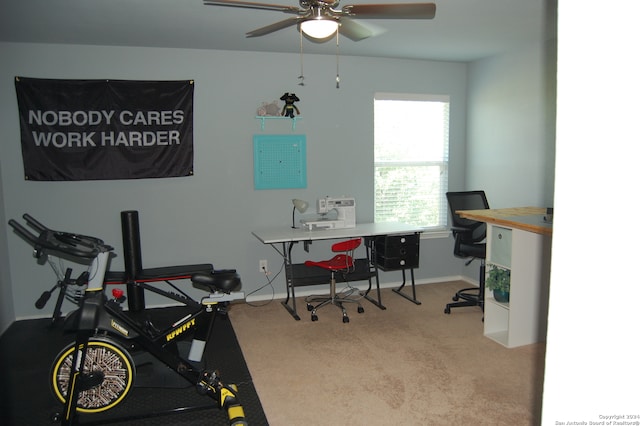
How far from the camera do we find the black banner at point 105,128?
3.79 metres

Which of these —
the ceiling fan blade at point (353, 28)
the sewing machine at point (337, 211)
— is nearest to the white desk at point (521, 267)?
the sewing machine at point (337, 211)

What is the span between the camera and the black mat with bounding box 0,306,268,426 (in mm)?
2434

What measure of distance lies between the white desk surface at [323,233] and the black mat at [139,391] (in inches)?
36.5

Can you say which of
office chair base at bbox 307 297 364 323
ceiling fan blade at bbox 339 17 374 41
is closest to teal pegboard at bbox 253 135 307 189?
office chair base at bbox 307 297 364 323

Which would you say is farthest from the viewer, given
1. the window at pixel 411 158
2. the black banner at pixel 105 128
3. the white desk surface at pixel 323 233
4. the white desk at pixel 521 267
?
the window at pixel 411 158

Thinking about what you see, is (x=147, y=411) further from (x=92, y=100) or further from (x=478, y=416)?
(x=92, y=100)

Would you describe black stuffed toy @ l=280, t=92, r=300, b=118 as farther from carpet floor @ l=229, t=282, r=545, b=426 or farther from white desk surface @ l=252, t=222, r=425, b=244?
carpet floor @ l=229, t=282, r=545, b=426

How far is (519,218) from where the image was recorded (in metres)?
3.19

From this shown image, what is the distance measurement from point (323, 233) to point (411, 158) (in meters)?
1.51

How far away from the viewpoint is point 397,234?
4152 mm

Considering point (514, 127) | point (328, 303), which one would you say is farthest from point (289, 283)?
point (514, 127)

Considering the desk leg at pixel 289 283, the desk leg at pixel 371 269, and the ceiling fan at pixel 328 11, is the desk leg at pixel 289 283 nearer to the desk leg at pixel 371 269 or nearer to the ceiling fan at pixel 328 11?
the desk leg at pixel 371 269

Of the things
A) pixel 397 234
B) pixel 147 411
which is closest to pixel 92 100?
pixel 147 411

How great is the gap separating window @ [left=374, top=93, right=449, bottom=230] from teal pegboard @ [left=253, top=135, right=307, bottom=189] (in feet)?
2.79
